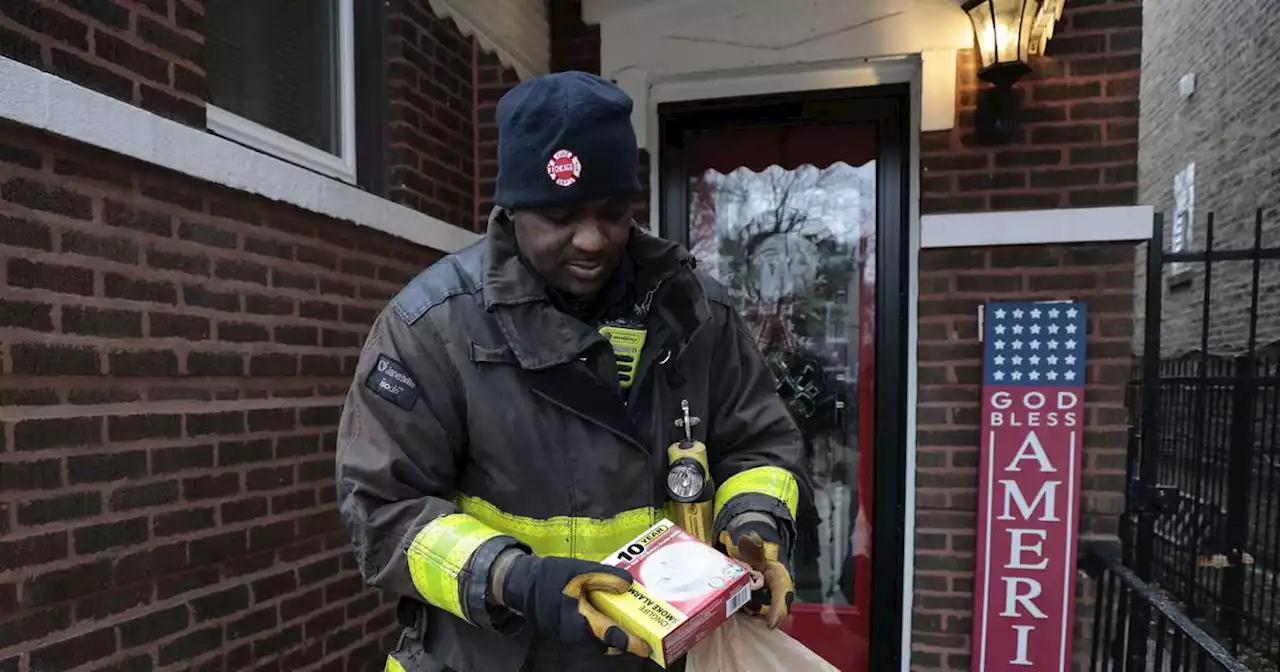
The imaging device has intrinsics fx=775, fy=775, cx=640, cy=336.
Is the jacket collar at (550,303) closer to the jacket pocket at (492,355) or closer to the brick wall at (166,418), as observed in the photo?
the jacket pocket at (492,355)

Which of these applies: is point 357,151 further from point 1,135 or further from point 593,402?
point 593,402

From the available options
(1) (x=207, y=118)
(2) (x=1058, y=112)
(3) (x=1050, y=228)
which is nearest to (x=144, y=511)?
(1) (x=207, y=118)

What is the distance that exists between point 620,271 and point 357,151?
195cm

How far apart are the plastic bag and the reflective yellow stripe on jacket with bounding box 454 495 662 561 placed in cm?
27

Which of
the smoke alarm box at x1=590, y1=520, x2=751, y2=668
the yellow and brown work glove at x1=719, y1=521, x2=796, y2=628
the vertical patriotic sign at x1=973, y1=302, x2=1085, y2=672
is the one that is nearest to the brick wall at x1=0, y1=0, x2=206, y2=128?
the smoke alarm box at x1=590, y1=520, x2=751, y2=668

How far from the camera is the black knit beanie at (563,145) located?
1.41 metres

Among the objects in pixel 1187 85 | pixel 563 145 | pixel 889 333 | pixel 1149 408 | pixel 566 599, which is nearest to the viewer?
pixel 566 599

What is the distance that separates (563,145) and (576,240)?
178 millimetres

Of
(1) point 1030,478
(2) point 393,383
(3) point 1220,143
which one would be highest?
(3) point 1220,143

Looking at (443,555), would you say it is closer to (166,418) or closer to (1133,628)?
(166,418)

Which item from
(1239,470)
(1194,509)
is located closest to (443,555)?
(1194,509)

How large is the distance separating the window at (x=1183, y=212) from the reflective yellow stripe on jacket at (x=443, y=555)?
966 cm

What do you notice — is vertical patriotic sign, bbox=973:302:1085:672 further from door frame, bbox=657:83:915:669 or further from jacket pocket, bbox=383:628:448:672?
jacket pocket, bbox=383:628:448:672

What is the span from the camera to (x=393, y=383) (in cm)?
142
